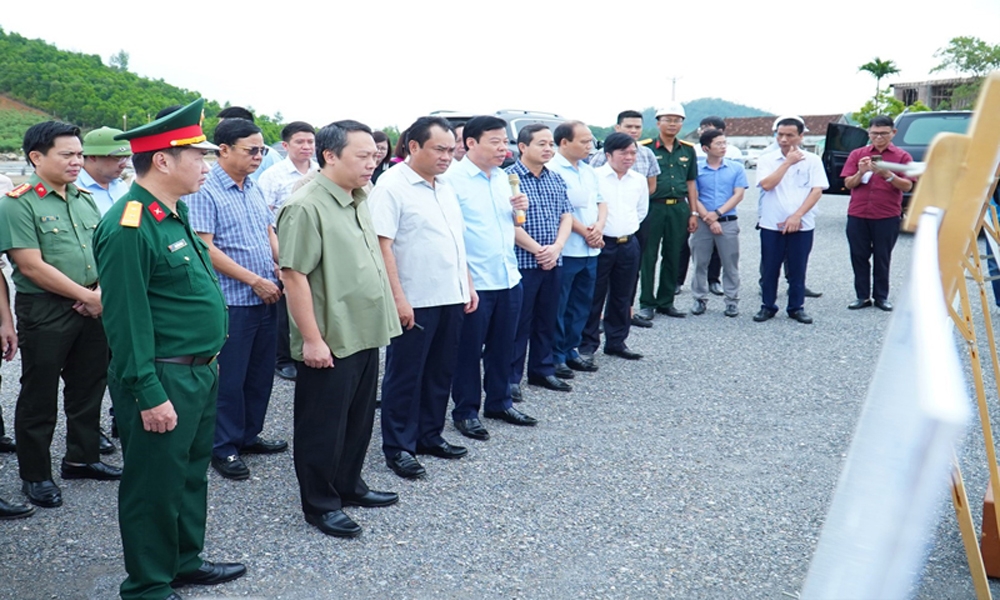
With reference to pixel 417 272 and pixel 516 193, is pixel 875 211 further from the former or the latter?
pixel 417 272

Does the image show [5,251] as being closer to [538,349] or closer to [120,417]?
[120,417]

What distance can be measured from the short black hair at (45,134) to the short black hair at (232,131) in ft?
2.23

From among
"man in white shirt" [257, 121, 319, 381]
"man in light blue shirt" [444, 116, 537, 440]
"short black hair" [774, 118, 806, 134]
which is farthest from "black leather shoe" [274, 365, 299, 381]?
"short black hair" [774, 118, 806, 134]

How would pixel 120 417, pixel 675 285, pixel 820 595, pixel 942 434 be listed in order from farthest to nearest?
pixel 675 285 → pixel 120 417 → pixel 820 595 → pixel 942 434

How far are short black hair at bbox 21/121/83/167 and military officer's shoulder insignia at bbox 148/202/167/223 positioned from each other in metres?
1.45

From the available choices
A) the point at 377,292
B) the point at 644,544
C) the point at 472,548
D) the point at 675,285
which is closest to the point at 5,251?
the point at 377,292

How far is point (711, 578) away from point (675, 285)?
5279 millimetres

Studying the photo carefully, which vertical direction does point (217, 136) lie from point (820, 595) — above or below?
above

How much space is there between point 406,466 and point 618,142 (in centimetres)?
360

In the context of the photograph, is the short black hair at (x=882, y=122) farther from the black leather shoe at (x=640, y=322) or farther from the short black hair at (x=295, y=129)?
the short black hair at (x=295, y=129)

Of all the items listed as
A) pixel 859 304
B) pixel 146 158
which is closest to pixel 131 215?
pixel 146 158

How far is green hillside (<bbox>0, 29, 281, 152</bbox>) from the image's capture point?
5103cm

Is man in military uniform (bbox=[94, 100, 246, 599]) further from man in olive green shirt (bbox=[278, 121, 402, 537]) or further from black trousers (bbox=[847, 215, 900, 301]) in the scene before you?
black trousers (bbox=[847, 215, 900, 301])

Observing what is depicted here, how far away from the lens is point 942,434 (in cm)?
76
